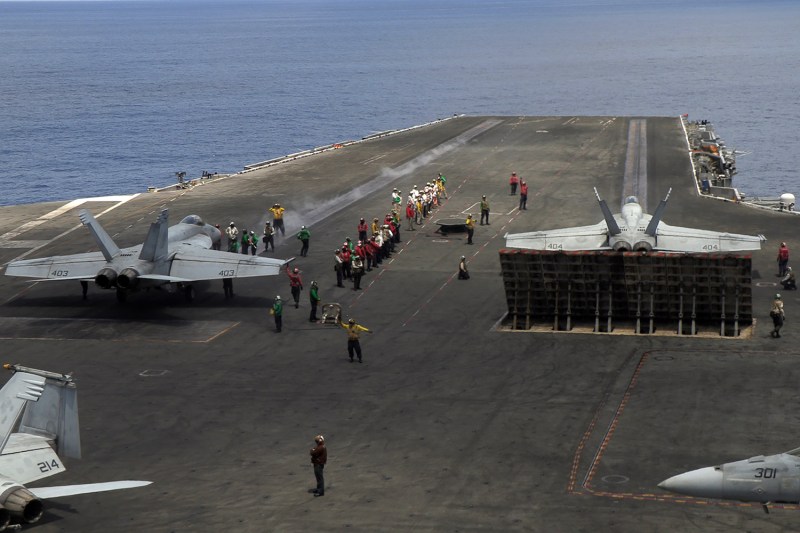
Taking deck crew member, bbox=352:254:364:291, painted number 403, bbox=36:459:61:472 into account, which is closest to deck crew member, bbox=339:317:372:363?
deck crew member, bbox=352:254:364:291

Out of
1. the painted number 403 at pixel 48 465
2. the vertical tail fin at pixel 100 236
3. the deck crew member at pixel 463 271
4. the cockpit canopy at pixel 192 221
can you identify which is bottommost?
the deck crew member at pixel 463 271

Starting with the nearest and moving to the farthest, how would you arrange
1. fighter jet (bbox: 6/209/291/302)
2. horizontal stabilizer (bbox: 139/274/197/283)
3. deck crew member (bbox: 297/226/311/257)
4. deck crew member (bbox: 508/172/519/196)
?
horizontal stabilizer (bbox: 139/274/197/283) → fighter jet (bbox: 6/209/291/302) → deck crew member (bbox: 297/226/311/257) → deck crew member (bbox: 508/172/519/196)

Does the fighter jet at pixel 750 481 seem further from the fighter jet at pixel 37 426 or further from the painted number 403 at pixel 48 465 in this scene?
the painted number 403 at pixel 48 465

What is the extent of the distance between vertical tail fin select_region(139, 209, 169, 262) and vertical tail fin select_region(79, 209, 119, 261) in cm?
123

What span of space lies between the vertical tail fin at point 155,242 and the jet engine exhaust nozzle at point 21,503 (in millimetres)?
21297

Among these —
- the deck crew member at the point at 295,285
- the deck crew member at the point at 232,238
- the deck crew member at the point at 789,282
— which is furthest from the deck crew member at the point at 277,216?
the deck crew member at the point at 789,282

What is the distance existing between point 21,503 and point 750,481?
14306 millimetres

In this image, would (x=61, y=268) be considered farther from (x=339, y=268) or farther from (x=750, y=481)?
(x=750, y=481)

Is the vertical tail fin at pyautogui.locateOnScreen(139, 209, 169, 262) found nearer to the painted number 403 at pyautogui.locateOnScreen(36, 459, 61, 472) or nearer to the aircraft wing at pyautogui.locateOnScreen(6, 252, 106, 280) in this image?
the aircraft wing at pyautogui.locateOnScreen(6, 252, 106, 280)

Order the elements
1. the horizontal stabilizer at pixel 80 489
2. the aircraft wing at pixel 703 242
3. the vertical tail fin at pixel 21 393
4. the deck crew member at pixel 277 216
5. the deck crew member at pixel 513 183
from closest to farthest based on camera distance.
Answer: the horizontal stabilizer at pixel 80 489 → the vertical tail fin at pixel 21 393 → the aircraft wing at pixel 703 242 → the deck crew member at pixel 277 216 → the deck crew member at pixel 513 183

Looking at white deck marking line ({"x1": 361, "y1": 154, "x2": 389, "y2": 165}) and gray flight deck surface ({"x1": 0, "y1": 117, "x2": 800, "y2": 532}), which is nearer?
gray flight deck surface ({"x1": 0, "y1": 117, "x2": 800, "y2": 532})

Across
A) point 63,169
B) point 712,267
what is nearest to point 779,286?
point 712,267

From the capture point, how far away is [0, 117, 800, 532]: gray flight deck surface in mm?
24734

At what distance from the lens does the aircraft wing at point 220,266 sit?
42781mm
